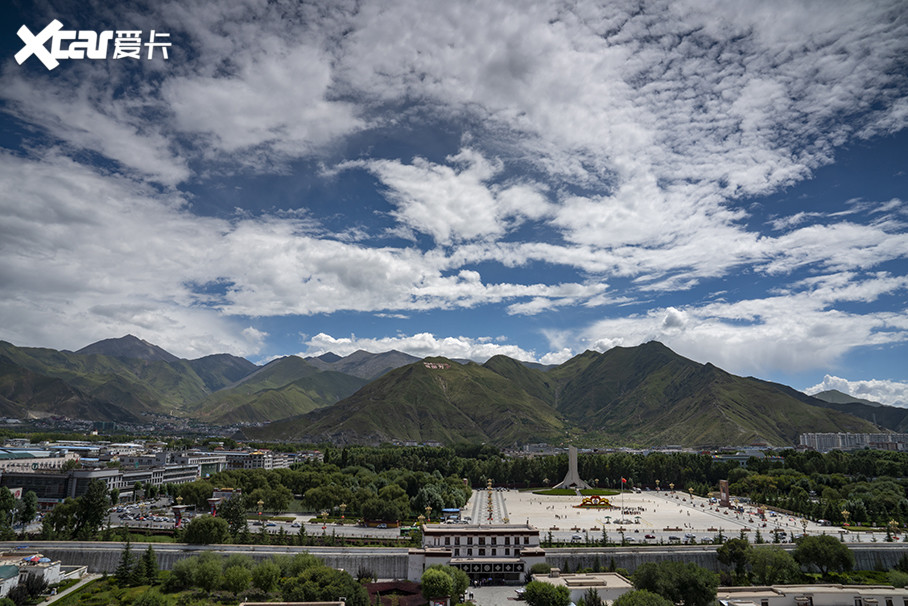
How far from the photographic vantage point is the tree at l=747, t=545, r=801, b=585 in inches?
2362

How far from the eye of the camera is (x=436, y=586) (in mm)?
53281

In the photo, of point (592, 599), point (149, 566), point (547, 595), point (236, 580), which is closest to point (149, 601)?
point (236, 580)

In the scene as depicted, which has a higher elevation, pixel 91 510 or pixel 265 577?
pixel 91 510

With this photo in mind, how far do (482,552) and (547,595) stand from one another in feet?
51.2

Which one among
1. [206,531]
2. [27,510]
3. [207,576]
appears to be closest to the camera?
[207,576]

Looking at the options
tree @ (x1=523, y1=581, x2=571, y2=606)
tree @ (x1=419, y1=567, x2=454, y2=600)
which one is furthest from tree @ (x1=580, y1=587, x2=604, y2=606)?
tree @ (x1=419, y1=567, x2=454, y2=600)

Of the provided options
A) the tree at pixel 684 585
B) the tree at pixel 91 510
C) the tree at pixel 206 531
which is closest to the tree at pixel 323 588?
the tree at pixel 206 531

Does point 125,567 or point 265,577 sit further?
point 125,567

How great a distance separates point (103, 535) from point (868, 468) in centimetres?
14954

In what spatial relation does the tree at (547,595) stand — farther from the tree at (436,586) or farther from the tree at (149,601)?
the tree at (149,601)

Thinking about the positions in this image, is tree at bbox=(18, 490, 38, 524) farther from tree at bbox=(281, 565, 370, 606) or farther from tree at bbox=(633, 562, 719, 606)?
tree at bbox=(633, 562, 719, 606)

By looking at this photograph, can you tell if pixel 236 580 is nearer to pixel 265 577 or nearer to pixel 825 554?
pixel 265 577

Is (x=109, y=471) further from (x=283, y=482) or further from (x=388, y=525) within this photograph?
(x=388, y=525)

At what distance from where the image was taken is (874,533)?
86.4 m
